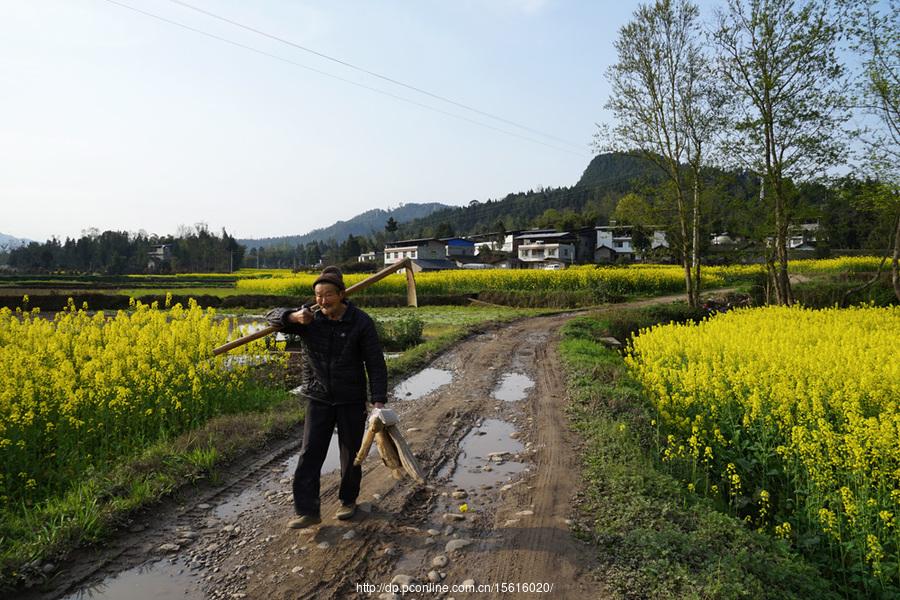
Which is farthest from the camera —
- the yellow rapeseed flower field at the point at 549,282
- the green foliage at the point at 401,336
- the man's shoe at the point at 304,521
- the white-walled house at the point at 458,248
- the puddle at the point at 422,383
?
the white-walled house at the point at 458,248

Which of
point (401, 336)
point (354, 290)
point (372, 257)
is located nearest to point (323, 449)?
point (354, 290)

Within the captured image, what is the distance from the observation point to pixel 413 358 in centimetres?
1378

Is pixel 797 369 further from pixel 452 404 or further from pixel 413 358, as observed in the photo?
pixel 413 358

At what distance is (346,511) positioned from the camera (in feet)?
16.7

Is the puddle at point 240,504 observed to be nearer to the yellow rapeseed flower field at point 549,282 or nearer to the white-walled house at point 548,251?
the yellow rapeseed flower field at point 549,282

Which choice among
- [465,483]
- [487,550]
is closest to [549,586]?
[487,550]

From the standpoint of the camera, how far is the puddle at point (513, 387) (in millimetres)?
10273

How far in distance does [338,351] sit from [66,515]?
9.15 ft

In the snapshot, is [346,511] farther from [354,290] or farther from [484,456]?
[354,290]

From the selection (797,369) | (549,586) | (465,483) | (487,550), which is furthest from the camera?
(797,369)

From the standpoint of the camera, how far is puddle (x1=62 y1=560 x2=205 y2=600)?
391 cm

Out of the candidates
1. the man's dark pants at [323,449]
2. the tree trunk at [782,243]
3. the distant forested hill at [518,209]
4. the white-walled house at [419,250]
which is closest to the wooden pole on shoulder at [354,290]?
the man's dark pants at [323,449]

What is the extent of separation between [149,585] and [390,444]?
214 cm

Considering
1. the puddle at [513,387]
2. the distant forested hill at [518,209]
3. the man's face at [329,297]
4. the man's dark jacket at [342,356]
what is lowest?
the puddle at [513,387]
